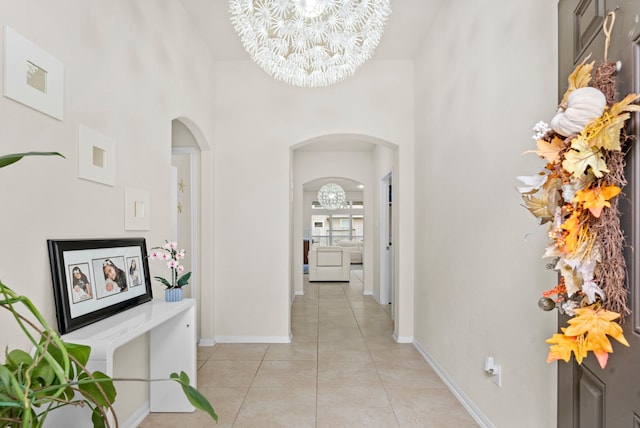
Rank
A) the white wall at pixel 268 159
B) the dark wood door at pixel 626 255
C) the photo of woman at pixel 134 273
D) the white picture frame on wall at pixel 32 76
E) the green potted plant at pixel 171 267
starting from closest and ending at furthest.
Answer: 1. the dark wood door at pixel 626 255
2. the white picture frame on wall at pixel 32 76
3. the photo of woman at pixel 134 273
4. the green potted plant at pixel 171 267
5. the white wall at pixel 268 159

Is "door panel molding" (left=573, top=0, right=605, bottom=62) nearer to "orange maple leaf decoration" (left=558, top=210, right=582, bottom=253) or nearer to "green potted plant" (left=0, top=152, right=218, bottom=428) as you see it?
"orange maple leaf decoration" (left=558, top=210, right=582, bottom=253)

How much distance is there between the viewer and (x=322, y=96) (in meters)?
4.25

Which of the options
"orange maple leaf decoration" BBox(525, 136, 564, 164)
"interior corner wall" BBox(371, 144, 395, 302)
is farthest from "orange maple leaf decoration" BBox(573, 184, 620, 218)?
"interior corner wall" BBox(371, 144, 395, 302)

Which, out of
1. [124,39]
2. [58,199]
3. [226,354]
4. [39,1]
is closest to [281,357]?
[226,354]

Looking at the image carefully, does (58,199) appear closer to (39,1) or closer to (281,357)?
(39,1)

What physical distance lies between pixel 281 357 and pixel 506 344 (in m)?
2.24

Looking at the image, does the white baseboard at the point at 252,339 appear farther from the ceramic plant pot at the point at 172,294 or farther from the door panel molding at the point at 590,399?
the door panel molding at the point at 590,399

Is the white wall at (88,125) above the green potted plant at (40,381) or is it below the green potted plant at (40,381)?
above

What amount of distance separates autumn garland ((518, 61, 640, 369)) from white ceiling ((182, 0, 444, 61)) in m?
2.65

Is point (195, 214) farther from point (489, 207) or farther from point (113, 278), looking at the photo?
point (489, 207)

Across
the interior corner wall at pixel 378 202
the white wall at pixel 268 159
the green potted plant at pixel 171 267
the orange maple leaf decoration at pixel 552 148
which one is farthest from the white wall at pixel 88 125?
the interior corner wall at pixel 378 202

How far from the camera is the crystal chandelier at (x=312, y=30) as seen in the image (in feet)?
6.65

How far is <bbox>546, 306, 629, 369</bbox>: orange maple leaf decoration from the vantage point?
3.15 ft

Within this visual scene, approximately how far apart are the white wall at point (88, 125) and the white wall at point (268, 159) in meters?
1.12
